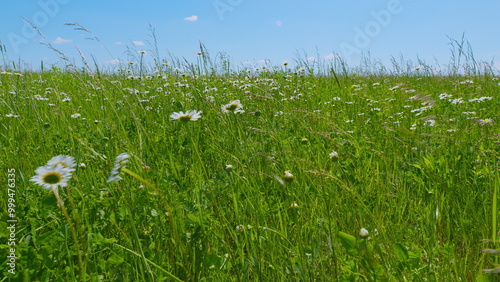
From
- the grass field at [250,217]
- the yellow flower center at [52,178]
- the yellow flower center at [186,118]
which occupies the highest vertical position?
the yellow flower center at [186,118]

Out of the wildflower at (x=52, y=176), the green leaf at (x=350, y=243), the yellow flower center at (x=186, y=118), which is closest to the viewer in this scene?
the wildflower at (x=52, y=176)

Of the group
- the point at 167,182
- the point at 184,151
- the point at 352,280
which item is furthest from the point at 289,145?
the point at 352,280

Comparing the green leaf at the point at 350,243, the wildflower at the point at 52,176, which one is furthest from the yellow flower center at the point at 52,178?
the green leaf at the point at 350,243

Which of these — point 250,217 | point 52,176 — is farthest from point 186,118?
point 52,176

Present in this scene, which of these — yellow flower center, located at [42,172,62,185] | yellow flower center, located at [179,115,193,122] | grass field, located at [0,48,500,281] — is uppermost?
yellow flower center, located at [179,115,193,122]

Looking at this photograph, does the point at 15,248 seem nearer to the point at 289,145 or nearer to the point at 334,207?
the point at 334,207

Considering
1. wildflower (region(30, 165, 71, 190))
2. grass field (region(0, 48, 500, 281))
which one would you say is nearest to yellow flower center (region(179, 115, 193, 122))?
grass field (region(0, 48, 500, 281))

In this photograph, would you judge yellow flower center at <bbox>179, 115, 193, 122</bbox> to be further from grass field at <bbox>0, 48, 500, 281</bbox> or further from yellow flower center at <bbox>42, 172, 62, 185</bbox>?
yellow flower center at <bbox>42, 172, 62, 185</bbox>

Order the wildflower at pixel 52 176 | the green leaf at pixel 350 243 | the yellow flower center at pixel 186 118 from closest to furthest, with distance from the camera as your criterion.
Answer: the wildflower at pixel 52 176
the green leaf at pixel 350 243
the yellow flower center at pixel 186 118

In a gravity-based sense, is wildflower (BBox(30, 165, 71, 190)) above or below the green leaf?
above

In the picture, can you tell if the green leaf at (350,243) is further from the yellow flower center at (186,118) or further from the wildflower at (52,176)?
the yellow flower center at (186,118)

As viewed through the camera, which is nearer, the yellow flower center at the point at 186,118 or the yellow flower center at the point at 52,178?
the yellow flower center at the point at 52,178

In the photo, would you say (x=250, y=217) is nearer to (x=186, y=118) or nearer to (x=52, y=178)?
(x=186, y=118)

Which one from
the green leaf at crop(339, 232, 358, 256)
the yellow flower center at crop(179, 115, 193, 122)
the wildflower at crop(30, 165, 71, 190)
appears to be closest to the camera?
the wildflower at crop(30, 165, 71, 190)
